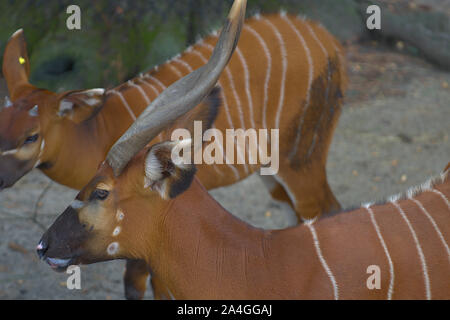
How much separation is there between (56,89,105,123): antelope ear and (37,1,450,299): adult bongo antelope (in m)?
0.77

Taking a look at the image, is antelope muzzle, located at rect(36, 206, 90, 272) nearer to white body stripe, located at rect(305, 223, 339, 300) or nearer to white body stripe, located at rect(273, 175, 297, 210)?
white body stripe, located at rect(305, 223, 339, 300)

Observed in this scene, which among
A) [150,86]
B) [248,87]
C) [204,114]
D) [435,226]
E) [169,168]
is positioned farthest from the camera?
[248,87]

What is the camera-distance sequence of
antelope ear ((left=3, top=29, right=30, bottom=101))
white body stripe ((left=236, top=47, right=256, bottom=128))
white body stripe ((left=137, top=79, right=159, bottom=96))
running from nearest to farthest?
antelope ear ((left=3, top=29, right=30, bottom=101)) < white body stripe ((left=137, top=79, right=159, bottom=96)) < white body stripe ((left=236, top=47, right=256, bottom=128))

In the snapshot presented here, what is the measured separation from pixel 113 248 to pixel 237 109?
120cm

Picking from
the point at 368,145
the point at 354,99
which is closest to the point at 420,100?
the point at 354,99

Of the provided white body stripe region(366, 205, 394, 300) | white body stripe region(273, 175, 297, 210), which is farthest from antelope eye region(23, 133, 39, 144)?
white body stripe region(366, 205, 394, 300)

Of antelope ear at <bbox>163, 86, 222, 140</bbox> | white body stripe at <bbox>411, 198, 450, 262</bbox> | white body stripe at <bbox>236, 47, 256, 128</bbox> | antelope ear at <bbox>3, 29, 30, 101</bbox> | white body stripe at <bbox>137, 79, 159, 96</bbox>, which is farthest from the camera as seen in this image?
white body stripe at <bbox>236, 47, 256, 128</bbox>

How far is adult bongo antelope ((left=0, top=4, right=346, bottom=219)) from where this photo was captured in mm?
2416

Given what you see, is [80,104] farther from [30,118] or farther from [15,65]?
[15,65]

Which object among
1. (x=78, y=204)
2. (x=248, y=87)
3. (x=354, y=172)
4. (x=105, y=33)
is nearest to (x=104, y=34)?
(x=105, y=33)

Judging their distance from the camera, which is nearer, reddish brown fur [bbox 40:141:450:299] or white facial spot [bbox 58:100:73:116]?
reddish brown fur [bbox 40:141:450:299]

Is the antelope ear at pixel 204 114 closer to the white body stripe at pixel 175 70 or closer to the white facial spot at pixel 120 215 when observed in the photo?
the white facial spot at pixel 120 215

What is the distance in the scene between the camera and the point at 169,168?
168 cm

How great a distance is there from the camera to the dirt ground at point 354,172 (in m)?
3.18
